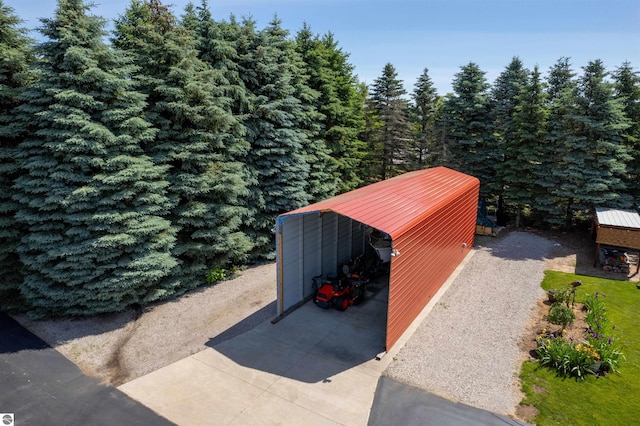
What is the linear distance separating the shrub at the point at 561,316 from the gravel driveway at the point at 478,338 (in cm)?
73

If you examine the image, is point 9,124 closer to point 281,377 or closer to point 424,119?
point 281,377

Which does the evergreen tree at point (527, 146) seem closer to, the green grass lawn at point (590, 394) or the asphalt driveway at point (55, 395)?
the green grass lawn at point (590, 394)

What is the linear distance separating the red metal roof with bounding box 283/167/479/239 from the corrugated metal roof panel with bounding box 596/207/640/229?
5.90m

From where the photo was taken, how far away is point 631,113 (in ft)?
60.6

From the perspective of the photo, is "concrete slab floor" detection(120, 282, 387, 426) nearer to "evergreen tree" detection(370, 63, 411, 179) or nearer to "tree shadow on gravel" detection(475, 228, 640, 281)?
"tree shadow on gravel" detection(475, 228, 640, 281)

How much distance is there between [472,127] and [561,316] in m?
14.9

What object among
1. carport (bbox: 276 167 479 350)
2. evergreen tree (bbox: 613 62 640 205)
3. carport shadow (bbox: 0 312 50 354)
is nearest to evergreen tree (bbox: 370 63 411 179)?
carport (bbox: 276 167 479 350)

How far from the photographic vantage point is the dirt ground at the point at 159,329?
931cm

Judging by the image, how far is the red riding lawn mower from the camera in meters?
11.7

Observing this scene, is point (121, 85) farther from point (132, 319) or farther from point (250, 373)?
point (250, 373)

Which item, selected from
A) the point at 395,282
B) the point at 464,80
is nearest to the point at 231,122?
the point at 395,282

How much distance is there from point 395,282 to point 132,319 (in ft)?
26.9

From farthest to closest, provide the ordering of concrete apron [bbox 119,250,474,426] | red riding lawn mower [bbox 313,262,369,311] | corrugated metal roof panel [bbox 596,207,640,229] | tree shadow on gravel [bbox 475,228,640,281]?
tree shadow on gravel [bbox 475,228,640,281] < corrugated metal roof panel [bbox 596,207,640,229] < red riding lawn mower [bbox 313,262,369,311] < concrete apron [bbox 119,250,474,426]

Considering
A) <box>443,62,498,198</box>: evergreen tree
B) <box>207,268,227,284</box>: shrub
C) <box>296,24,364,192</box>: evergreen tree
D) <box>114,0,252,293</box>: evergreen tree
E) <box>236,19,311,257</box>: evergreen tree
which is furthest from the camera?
<box>443,62,498,198</box>: evergreen tree
